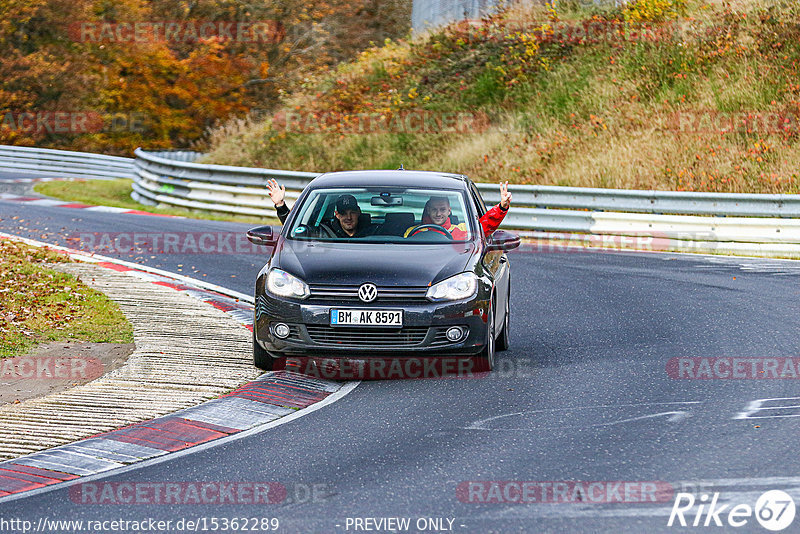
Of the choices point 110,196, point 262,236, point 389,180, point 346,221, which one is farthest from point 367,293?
point 110,196

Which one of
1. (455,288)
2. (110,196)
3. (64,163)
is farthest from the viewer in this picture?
(64,163)

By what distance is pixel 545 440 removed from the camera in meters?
7.07

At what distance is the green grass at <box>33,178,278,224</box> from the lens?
2328cm

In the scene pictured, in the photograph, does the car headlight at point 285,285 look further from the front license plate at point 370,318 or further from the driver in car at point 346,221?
the driver in car at point 346,221

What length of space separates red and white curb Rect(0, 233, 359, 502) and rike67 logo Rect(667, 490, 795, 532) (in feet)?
9.96

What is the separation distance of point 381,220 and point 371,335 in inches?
65.1

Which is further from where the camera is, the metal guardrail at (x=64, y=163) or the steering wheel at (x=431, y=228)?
the metal guardrail at (x=64, y=163)

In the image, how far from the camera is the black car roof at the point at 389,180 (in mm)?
10188

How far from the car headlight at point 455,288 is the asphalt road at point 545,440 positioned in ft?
2.32

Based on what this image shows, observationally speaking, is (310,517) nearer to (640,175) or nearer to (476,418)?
(476,418)

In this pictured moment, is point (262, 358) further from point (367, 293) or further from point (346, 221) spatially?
point (346, 221)

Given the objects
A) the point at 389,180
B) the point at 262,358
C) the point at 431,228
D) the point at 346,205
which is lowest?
the point at 262,358

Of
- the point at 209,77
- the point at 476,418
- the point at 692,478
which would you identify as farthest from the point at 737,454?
the point at 209,77

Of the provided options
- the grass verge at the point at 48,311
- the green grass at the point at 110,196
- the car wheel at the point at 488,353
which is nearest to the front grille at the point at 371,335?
the car wheel at the point at 488,353
